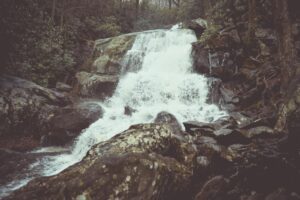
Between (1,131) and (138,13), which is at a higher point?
(138,13)

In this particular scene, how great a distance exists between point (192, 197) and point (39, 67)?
12553 mm

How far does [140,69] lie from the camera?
16.4m

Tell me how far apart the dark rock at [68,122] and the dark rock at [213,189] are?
630 cm

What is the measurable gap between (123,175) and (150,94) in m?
9.65

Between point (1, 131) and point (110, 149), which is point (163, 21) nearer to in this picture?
point (1, 131)

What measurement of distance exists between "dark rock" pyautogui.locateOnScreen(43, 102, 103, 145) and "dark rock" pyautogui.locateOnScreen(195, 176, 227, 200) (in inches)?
248

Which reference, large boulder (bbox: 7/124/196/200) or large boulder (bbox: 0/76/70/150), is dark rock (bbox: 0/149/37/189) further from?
large boulder (bbox: 7/124/196/200)

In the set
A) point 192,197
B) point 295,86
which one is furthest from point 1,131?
point 295,86

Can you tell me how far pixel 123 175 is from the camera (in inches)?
170

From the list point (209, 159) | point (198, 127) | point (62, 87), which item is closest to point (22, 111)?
point (62, 87)

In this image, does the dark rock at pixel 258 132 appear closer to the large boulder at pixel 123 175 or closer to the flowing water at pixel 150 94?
the large boulder at pixel 123 175

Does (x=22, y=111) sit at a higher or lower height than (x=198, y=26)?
lower

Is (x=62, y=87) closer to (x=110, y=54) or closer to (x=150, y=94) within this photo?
(x=110, y=54)

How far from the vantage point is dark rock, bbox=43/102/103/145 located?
1016 centimetres
